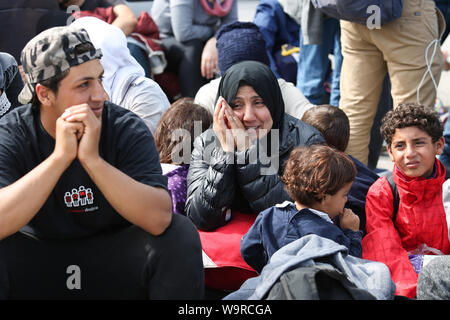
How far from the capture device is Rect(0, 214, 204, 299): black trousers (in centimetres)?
201

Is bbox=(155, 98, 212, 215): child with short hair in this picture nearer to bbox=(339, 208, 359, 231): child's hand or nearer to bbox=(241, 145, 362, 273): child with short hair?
bbox=(241, 145, 362, 273): child with short hair

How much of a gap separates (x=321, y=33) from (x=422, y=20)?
89cm

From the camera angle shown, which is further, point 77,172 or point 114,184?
point 77,172

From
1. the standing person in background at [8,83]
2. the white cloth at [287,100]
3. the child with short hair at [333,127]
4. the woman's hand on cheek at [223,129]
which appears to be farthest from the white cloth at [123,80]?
the child with short hair at [333,127]

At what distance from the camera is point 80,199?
2.14 m

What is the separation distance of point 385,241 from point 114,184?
4.40ft

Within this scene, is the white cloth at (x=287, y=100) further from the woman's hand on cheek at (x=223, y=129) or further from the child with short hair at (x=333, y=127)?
the woman's hand on cheek at (x=223, y=129)

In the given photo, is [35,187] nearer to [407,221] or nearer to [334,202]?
[334,202]

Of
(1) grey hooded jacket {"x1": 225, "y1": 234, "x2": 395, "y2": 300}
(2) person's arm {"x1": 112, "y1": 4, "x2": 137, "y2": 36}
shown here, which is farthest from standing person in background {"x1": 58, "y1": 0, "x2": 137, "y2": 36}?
(1) grey hooded jacket {"x1": 225, "y1": 234, "x2": 395, "y2": 300}

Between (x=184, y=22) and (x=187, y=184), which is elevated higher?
(x=184, y=22)

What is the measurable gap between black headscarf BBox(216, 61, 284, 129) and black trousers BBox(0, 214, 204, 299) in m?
1.04

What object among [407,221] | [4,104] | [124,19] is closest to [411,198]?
[407,221]

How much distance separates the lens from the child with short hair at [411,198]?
266 centimetres

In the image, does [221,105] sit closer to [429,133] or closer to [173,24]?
[429,133]
